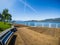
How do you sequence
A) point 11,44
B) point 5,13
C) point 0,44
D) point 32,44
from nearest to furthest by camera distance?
1. point 0,44
2. point 11,44
3. point 32,44
4. point 5,13

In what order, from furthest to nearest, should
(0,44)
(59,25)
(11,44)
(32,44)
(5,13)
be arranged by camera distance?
(5,13), (59,25), (32,44), (11,44), (0,44)

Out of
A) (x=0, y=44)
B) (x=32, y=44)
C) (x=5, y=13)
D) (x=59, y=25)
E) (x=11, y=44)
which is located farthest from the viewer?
(x=5, y=13)

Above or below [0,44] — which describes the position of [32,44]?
below

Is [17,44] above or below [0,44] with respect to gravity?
below

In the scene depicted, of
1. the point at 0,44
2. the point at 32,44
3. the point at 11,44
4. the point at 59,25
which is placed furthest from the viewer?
the point at 59,25

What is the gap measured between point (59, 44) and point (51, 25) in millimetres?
13381

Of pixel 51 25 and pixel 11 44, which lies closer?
pixel 11 44

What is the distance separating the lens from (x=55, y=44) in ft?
23.1

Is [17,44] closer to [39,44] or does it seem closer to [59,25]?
[39,44]

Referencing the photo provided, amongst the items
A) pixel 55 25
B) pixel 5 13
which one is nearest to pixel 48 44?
pixel 55 25

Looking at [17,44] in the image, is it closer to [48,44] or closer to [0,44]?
[48,44]

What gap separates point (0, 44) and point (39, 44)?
3.62m

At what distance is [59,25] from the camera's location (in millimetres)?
19688

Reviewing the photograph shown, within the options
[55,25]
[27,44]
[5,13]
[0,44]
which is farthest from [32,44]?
[5,13]
